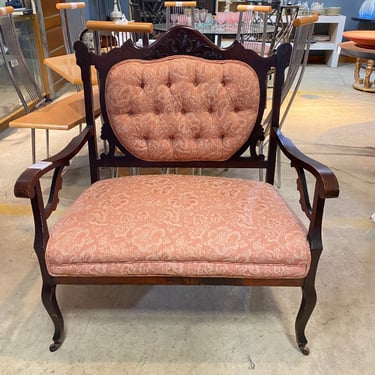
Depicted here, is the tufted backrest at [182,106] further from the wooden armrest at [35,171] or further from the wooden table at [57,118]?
the wooden table at [57,118]

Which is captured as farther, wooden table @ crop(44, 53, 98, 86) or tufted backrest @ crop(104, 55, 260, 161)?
wooden table @ crop(44, 53, 98, 86)

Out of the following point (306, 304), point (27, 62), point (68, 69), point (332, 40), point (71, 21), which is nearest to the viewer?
point (306, 304)

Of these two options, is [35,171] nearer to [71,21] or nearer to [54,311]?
[54,311]

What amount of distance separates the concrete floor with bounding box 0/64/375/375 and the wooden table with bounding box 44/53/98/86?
880mm

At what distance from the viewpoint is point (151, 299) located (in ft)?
5.32

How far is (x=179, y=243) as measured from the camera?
1.20m

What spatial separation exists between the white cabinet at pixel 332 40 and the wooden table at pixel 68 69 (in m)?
4.35

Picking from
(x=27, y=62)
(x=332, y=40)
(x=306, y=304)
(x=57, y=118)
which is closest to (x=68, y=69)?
(x=57, y=118)

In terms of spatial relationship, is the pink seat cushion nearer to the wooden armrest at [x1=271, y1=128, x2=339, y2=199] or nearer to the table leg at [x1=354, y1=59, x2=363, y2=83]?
the wooden armrest at [x1=271, y1=128, x2=339, y2=199]

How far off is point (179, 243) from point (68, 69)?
1842mm

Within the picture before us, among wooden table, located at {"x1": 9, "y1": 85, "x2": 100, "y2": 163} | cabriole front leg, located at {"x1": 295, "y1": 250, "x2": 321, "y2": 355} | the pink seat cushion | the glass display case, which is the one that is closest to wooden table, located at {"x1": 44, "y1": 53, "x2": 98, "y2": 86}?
wooden table, located at {"x1": 9, "y1": 85, "x2": 100, "y2": 163}

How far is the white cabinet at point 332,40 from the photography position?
5.80 metres

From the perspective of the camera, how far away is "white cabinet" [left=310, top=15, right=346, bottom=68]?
5801mm

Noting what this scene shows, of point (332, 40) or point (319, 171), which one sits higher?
point (319, 171)
